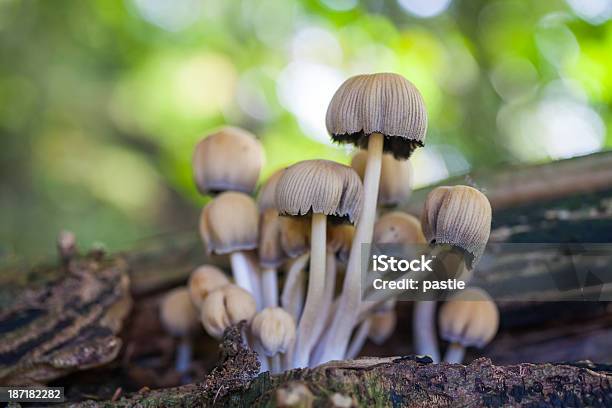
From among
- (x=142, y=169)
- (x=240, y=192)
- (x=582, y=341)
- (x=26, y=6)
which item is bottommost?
(x=582, y=341)

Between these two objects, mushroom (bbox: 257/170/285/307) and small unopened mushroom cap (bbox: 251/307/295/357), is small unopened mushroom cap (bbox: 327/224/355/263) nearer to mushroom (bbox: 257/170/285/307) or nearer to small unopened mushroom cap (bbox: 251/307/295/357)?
mushroom (bbox: 257/170/285/307)

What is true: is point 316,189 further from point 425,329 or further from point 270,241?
point 425,329

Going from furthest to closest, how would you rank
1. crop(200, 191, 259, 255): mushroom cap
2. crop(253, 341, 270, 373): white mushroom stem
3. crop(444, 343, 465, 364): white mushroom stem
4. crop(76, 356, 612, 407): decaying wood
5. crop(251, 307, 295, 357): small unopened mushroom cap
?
crop(444, 343, 465, 364): white mushroom stem, crop(200, 191, 259, 255): mushroom cap, crop(253, 341, 270, 373): white mushroom stem, crop(251, 307, 295, 357): small unopened mushroom cap, crop(76, 356, 612, 407): decaying wood

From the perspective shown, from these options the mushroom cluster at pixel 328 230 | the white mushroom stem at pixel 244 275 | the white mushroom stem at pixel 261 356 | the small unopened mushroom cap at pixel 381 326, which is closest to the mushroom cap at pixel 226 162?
the mushroom cluster at pixel 328 230

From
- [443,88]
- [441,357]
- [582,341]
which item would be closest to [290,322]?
[441,357]

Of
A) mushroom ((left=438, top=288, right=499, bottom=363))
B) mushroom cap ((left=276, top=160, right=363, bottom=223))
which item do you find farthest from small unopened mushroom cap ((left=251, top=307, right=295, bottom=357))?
mushroom ((left=438, top=288, right=499, bottom=363))

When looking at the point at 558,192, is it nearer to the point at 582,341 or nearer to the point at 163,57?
the point at 582,341
